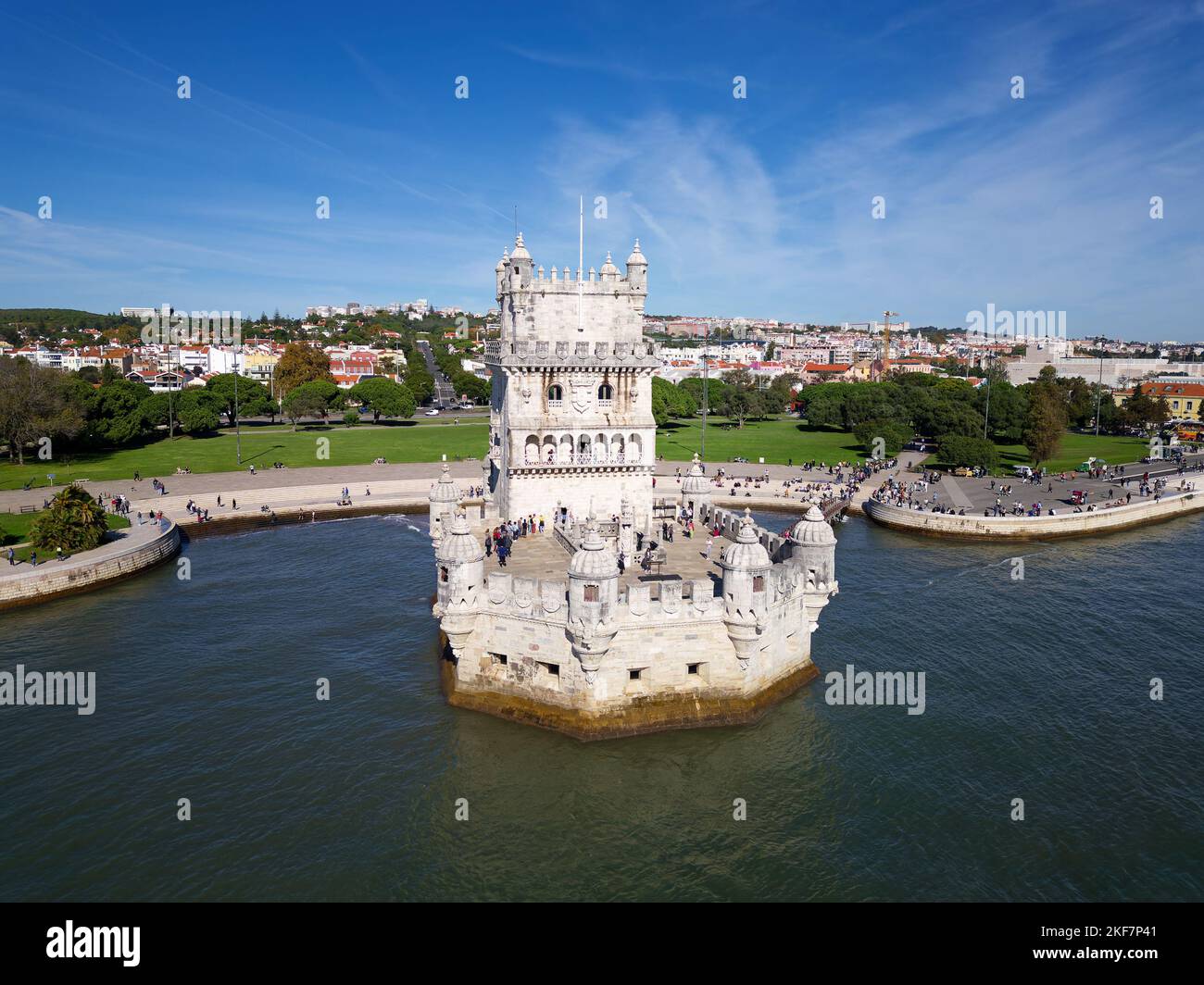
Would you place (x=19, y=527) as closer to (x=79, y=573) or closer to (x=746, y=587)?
(x=79, y=573)

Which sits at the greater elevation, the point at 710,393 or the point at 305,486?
the point at 710,393

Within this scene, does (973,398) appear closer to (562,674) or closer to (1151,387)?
(1151,387)

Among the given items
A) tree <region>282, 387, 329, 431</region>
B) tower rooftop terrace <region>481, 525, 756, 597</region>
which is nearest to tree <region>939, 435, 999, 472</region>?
tower rooftop terrace <region>481, 525, 756, 597</region>

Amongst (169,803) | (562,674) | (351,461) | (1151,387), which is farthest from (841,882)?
(1151,387)

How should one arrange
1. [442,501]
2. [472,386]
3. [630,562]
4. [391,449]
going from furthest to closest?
1. [472,386]
2. [391,449]
3. [442,501]
4. [630,562]

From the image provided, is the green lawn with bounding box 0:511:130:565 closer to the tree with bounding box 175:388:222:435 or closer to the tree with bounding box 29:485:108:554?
the tree with bounding box 29:485:108:554

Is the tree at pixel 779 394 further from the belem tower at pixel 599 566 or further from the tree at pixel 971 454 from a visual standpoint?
the belem tower at pixel 599 566

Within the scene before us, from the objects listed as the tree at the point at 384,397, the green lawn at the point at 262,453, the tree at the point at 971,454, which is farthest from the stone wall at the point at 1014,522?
the tree at the point at 384,397

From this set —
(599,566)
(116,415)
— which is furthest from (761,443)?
(599,566)
